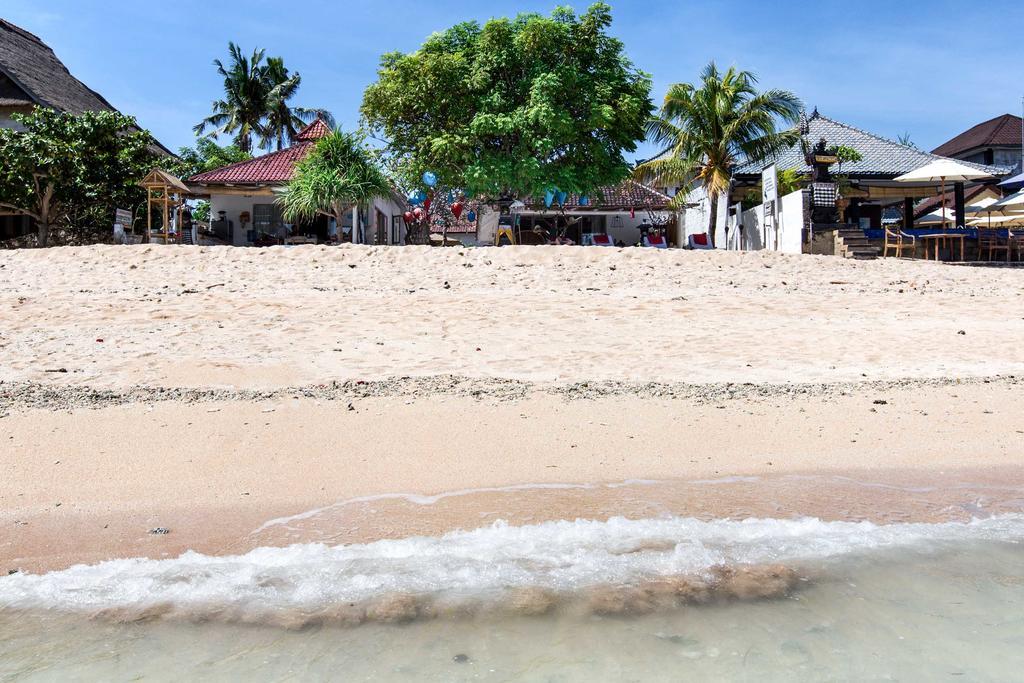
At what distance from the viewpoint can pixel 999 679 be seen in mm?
3197

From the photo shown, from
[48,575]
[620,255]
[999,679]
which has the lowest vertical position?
[999,679]

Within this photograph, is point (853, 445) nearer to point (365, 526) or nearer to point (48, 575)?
point (365, 526)

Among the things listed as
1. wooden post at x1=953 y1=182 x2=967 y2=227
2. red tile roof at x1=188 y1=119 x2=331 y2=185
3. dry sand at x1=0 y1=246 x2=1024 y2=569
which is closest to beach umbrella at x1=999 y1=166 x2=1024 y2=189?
wooden post at x1=953 y1=182 x2=967 y2=227

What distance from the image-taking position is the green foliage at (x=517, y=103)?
21641mm

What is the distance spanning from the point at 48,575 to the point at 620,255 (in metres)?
11.8

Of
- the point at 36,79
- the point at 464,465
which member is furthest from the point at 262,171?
the point at 464,465

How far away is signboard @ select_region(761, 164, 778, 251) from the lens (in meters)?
20.6

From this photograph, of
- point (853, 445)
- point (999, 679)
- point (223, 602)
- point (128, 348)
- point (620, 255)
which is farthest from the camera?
point (620, 255)

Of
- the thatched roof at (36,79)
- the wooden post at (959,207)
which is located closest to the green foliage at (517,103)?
the wooden post at (959,207)

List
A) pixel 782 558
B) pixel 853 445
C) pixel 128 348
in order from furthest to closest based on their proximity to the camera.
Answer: pixel 128 348 → pixel 853 445 → pixel 782 558

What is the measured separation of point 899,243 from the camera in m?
18.7

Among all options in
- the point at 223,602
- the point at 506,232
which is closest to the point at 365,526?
the point at 223,602

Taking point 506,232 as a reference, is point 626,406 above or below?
below

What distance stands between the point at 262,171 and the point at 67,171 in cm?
631
